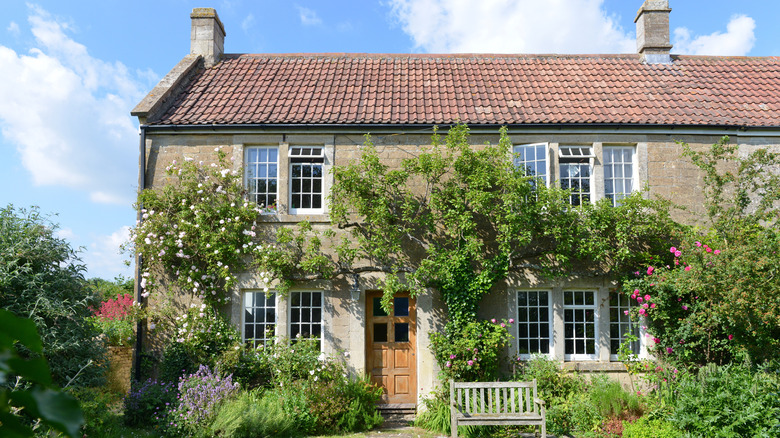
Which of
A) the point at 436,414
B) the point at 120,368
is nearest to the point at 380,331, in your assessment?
the point at 436,414

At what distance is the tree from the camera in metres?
8.11

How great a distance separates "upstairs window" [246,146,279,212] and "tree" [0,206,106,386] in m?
3.69

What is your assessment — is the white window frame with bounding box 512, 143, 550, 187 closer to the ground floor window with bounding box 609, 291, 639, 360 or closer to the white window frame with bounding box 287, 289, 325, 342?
the ground floor window with bounding box 609, 291, 639, 360

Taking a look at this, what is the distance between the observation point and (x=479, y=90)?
41.4 ft

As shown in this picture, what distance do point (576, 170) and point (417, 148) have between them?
138 inches

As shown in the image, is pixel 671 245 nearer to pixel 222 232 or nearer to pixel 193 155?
pixel 222 232

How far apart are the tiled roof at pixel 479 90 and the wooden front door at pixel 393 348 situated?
398 cm

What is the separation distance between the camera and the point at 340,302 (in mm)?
10945

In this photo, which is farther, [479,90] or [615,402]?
[479,90]

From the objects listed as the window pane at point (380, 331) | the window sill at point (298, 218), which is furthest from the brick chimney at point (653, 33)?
the window pane at point (380, 331)

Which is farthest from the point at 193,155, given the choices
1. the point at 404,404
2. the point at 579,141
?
the point at 579,141

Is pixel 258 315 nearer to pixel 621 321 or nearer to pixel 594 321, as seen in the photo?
pixel 594 321

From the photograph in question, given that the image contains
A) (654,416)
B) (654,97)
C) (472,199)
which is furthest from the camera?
(654,97)

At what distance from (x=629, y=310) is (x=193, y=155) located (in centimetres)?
973
